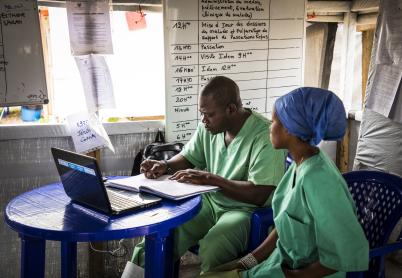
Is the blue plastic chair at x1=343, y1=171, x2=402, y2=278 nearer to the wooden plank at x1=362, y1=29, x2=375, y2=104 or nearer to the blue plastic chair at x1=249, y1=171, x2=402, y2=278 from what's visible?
the blue plastic chair at x1=249, y1=171, x2=402, y2=278

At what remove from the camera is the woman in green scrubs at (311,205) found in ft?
5.26

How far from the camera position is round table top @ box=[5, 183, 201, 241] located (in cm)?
171

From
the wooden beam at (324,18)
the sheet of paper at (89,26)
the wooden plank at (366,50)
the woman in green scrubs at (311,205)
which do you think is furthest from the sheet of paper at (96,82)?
the wooden plank at (366,50)

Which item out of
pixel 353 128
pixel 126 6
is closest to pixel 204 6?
pixel 126 6

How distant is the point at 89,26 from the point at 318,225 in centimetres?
201

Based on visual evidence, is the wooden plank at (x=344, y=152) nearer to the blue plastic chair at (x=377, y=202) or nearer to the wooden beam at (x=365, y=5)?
the wooden beam at (x=365, y=5)

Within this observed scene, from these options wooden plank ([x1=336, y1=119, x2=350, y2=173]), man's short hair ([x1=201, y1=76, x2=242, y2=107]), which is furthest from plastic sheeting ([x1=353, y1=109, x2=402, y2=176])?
man's short hair ([x1=201, y1=76, x2=242, y2=107])

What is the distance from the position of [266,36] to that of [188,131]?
2.99 ft

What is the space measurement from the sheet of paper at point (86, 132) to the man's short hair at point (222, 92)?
0.94m

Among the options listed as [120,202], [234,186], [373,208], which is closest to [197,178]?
[234,186]

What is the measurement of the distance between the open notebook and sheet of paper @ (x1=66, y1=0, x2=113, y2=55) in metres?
1.07

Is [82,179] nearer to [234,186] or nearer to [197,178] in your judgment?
[197,178]

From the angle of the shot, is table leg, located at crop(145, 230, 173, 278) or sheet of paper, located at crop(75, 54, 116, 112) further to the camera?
sheet of paper, located at crop(75, 54, 116, 112)

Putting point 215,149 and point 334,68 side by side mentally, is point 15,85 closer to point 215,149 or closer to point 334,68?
point 215,149
